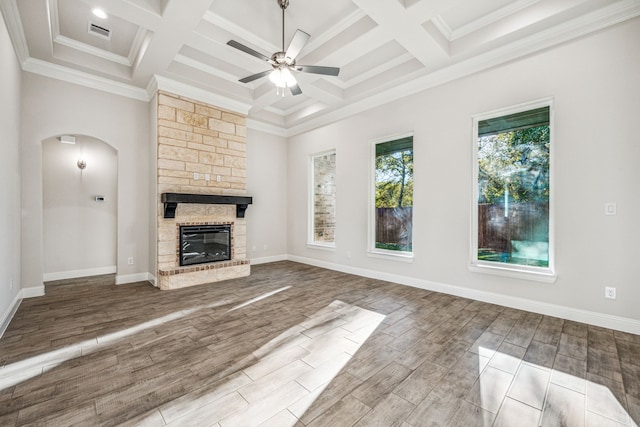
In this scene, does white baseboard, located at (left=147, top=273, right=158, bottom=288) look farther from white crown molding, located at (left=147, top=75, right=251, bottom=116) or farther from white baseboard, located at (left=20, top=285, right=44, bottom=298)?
white crown molding, located at (left=147, top=75, right=251, bottom=116)

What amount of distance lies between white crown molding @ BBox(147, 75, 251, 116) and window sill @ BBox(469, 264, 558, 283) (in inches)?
190

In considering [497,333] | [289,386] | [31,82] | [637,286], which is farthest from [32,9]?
[637,286]

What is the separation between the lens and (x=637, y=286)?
2.68m

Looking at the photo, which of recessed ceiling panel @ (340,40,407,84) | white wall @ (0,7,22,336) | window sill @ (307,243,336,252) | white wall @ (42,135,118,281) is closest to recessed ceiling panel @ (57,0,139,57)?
white wall @ (0,7,22,336)

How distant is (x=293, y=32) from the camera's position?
3566 mm

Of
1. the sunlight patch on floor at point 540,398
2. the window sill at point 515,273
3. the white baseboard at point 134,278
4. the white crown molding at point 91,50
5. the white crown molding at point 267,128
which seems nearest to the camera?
the sunlight patch on floor at point 540,398

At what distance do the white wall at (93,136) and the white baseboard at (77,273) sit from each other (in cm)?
103

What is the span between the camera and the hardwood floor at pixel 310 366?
164 cm

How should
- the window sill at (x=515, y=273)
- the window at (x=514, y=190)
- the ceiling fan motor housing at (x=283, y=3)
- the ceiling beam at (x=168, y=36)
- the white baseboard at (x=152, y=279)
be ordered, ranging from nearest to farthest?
the ceiling beam at (x=168, y=36) → the ceiling fan motor housing at (x=283, y=3) → the window sill at (x=515, y=273) → the window at (x=514, y=190) → the white baseboard at (x=152, y=279)

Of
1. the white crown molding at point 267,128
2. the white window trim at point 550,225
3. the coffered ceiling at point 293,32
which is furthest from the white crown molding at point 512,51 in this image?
the white crown molding at point 267,128

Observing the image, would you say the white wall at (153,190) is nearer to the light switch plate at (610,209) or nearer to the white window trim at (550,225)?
the white window trim at (550,225)

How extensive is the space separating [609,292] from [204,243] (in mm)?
5456

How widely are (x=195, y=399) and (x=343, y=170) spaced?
4446mm

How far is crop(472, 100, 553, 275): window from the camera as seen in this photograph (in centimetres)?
326
